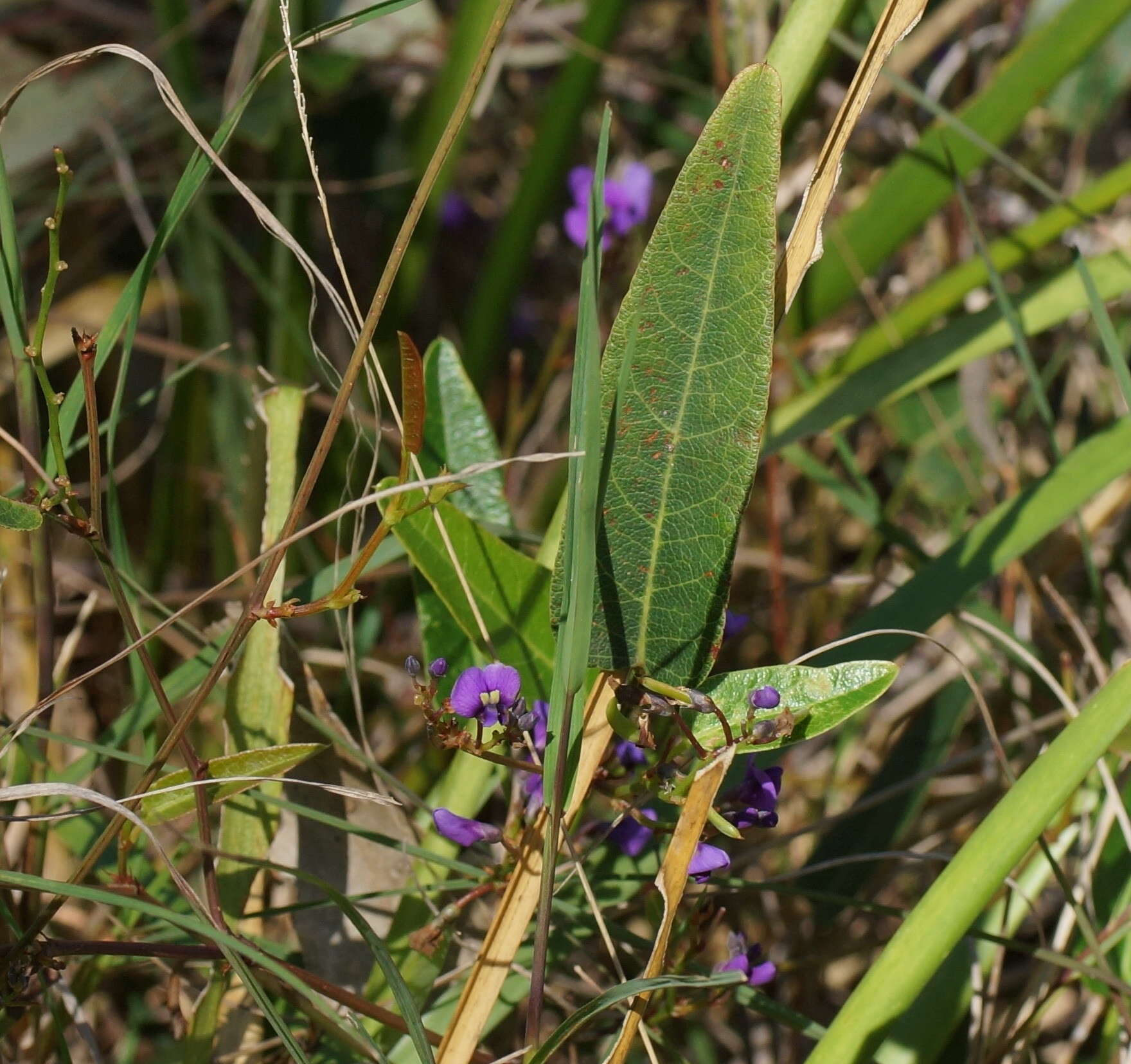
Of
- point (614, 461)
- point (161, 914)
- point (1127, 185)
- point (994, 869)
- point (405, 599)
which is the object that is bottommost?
point (405, 599)

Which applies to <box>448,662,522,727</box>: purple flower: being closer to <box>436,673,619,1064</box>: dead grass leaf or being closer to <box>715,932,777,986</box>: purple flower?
<box>436,673,619,1064</box>: dead grass leaf

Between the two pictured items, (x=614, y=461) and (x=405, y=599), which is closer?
(x=614, y=461)

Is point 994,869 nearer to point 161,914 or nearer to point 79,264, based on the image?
point 161,914

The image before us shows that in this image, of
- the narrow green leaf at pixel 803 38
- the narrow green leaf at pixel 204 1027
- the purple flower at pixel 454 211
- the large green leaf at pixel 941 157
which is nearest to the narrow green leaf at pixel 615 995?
the narrow green leaf at pixel 204 1027

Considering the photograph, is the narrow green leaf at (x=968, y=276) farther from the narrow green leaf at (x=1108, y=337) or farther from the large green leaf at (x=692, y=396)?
the large green leaf at (x=692, y=396)

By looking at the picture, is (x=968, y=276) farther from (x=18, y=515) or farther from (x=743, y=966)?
(x=18, y=515)

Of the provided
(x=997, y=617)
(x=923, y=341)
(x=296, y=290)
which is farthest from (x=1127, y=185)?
(x=296, y=290)

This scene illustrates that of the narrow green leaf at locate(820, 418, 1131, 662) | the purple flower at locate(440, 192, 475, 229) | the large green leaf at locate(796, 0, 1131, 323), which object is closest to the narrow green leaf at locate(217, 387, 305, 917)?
the narrow green leaf at locate(820, 418, 1131, 662)

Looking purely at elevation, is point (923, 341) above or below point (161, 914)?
above
